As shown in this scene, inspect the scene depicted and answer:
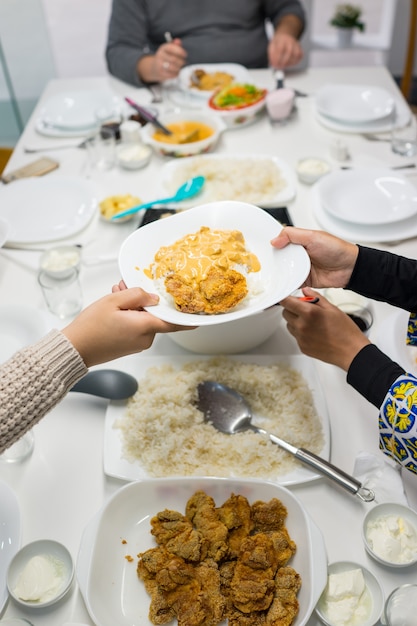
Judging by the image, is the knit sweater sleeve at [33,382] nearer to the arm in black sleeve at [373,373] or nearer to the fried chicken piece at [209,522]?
the fried chicken piece at [209,522]

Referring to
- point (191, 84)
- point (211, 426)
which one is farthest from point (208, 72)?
point (211, 426)

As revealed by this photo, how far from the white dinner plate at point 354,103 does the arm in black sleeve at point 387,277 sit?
128cm

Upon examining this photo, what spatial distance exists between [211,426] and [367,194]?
45.7 inches

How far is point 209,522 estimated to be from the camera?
41.9 inches

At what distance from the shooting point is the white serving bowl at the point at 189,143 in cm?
227

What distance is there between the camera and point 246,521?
1.08 meters

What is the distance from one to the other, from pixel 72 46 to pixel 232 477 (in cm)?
597

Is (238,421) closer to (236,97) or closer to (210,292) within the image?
(210,292)

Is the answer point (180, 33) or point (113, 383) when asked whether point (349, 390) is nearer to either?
point (113, 383)

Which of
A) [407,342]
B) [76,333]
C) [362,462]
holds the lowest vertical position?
[362,462]

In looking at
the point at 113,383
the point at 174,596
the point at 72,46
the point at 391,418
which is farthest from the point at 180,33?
the point at 72,46

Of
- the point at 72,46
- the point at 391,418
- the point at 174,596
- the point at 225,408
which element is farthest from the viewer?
the point at 72,46

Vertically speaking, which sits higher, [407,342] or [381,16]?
[407,342]

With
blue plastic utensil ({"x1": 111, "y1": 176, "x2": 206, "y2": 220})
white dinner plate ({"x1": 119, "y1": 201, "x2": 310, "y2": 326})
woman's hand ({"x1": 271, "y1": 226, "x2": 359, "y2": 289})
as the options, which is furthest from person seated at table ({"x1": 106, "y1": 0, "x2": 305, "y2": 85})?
woman's hand ({"x1": 271, "y1": 226, "x2": 359, "y2": 289})
